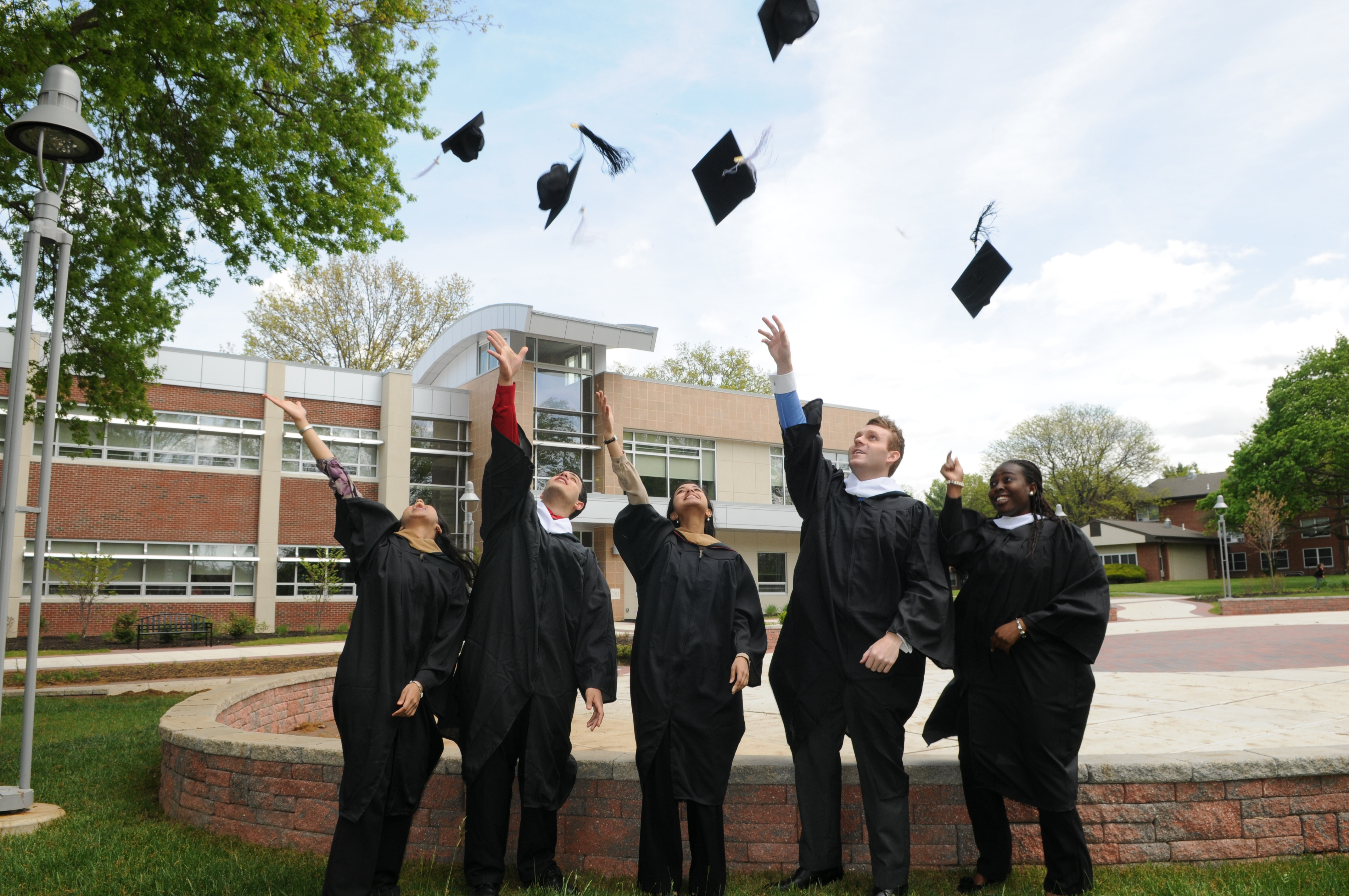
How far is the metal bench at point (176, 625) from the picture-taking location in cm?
2169

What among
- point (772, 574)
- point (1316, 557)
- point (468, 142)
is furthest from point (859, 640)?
point (1316, 557)

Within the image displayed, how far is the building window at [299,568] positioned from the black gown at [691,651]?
2369cm

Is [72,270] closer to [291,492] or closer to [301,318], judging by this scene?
[291,492]

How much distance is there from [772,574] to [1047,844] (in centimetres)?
2947

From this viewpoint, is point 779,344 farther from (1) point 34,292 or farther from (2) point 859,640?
(1) point 34,292

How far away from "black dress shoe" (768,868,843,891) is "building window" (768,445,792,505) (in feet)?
98.4

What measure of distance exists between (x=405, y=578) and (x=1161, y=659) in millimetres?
11798

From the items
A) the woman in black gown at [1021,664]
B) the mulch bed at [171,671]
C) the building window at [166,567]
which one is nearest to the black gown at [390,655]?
the woman in black gown at [1021,664]

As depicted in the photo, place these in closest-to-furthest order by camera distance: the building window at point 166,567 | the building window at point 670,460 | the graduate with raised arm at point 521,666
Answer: the graduate with raised arm at point 521,666, the building window at point 166,567, the building window at point 670,460

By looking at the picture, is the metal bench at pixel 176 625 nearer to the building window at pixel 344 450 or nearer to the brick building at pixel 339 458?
the brick building at pixel 339 458

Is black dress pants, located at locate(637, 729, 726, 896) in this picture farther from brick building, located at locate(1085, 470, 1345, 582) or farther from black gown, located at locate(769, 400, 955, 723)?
brick building, located at locate(1085, 470, 1345, 582)

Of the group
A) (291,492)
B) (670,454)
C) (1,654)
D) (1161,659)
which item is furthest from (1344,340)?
(1,654)

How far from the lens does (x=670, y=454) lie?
3175 centimetres

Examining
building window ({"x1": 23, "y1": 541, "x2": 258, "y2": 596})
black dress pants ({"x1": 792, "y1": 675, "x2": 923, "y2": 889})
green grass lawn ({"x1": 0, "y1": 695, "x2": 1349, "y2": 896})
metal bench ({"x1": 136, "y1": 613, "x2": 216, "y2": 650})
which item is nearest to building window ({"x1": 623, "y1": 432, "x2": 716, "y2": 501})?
building window ({"x1": 23, "y1": 541, "x2": 258, "y2": 596})
